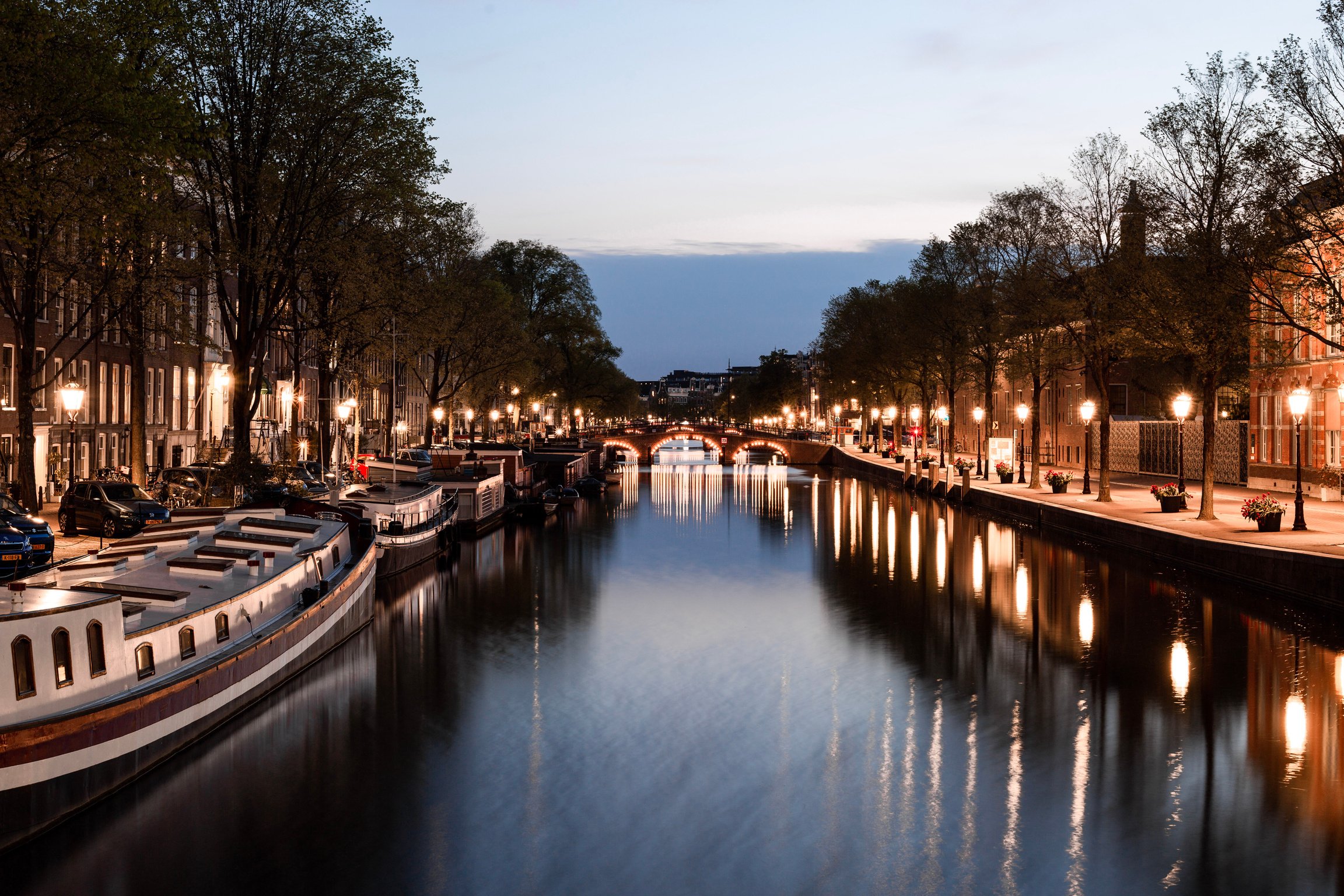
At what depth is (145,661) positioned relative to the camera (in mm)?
19266

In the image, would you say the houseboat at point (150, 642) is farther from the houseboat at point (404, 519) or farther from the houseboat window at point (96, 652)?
the houseboat at point (404, 519)

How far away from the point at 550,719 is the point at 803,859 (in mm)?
Result: 9252

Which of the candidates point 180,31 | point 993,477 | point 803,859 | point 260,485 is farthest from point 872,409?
point 803,859

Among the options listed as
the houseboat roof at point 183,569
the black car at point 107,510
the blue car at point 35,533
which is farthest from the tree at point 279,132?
the houseboat roof at point 183,569

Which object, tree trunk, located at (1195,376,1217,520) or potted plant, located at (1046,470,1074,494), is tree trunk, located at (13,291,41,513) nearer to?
tree trunk, located at (1195,376,1217,520)

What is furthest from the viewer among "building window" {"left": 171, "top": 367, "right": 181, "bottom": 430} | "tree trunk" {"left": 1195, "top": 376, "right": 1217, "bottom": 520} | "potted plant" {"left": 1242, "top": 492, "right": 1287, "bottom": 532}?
"building window" {"left": 171, "top": 367, "right": 181, "bottom": 430}

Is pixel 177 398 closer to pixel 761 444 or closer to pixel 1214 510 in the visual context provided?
pixel 1214 510

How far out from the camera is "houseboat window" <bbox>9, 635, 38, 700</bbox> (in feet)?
52.0

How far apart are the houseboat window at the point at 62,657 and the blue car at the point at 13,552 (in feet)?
52.0

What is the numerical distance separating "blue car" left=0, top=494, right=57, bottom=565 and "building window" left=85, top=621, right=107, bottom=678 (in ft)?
54.8

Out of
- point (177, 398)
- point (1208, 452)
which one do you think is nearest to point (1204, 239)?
point (1208, 452)

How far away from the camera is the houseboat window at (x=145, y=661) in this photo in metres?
19.0

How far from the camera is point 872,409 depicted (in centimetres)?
14475

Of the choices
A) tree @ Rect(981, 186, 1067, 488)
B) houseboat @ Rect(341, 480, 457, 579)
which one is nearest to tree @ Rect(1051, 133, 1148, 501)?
tree @ Rect(981, 186, 1067, 488)
